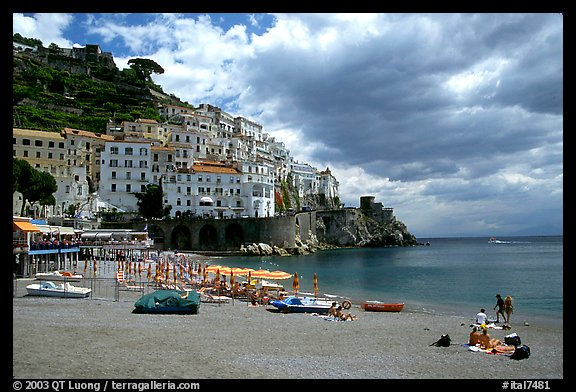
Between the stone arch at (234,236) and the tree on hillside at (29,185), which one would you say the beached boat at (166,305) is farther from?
the stone arch at (234,236)

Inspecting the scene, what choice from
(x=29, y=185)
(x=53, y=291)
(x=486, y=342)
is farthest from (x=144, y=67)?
(x=486, y=342)

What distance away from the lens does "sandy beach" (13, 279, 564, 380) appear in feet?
34.2

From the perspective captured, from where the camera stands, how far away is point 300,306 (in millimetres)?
20984

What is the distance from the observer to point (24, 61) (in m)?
110

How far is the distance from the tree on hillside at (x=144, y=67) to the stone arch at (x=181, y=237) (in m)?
80.2

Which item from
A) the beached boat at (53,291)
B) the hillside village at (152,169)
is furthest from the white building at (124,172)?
the beached boat at (53,291)

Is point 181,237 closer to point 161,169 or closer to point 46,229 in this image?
point 161,169

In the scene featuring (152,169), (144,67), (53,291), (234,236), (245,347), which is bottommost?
(245,347)

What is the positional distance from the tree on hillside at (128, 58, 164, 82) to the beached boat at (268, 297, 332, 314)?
12942cm

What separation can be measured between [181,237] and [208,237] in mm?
4292

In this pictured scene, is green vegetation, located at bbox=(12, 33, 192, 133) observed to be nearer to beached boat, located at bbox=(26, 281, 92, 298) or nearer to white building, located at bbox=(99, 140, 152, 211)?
white building, located at bbox=(99, 140, 152, 211)

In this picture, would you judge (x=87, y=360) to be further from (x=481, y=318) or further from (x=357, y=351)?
(x=481, y=318)

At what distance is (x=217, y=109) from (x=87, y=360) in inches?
4178

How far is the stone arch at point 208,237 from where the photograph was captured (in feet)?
237
